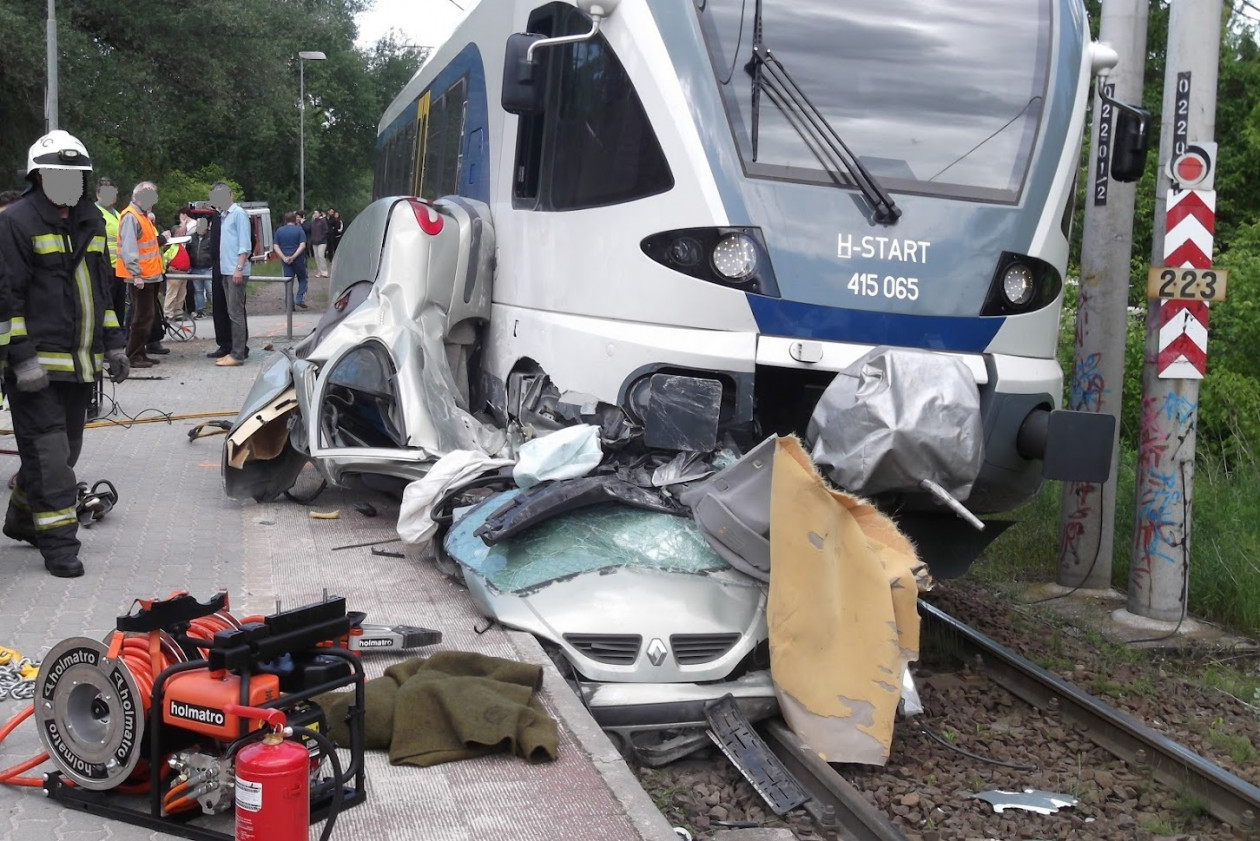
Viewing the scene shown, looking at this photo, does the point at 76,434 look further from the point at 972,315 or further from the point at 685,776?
the point at 972,315

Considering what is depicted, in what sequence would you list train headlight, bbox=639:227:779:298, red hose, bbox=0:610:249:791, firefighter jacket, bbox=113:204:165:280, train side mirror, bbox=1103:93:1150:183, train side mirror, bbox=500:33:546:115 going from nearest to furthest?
red hose, bbox=0:610:249:791
train headlight, bbox=639:227:779:298
train side mirror, bbox=500:33:546:115
train side mirror, bbox=1103:93:1150:183
firefighter jacket, bbox=113:204:165:280

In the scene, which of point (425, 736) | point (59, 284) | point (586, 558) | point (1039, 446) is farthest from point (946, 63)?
point (59, 284)

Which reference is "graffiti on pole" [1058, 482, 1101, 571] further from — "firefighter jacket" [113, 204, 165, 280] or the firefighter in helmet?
"firefighter jacket" [113, 204, 165, 280]

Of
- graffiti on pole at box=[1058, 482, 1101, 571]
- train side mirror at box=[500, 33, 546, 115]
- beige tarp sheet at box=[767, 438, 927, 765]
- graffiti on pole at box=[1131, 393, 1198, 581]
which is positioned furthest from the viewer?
graffiti on pole at box=[1058, 482, 1101, 571]

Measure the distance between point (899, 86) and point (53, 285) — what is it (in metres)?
4.08

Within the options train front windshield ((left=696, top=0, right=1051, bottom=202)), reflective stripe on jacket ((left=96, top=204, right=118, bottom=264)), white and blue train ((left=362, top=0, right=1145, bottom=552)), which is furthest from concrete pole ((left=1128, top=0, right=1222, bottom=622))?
reflective stripe on jacket ((left=96, top=204, right=118, bottom=264))

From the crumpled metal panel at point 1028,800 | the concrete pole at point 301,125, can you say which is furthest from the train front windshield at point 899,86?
the concrete pole at point 301,125

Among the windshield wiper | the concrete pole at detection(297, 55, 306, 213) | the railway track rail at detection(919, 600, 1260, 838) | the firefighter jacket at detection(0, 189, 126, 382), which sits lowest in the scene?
the railway track rail at detection(919, 600, 1260, 838)

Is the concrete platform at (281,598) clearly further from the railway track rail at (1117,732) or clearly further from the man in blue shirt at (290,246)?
the man in blue shirt at (290,246)

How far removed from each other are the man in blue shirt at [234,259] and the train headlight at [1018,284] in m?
10.5

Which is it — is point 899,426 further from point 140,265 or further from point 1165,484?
point 140,265

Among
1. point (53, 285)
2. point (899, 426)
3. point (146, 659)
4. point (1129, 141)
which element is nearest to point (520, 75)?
point (53, 285)

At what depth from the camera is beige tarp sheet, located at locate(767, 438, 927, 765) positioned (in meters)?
4.90

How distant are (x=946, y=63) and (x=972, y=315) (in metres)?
1.22
